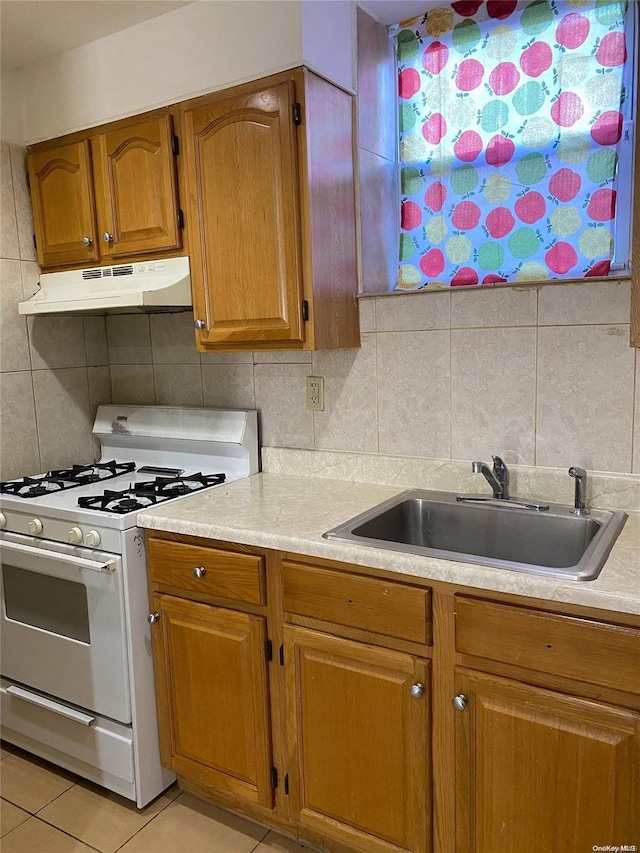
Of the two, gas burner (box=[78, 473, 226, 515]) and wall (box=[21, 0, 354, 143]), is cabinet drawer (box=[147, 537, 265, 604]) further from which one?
wall (box=[21, 0, 354, 143])

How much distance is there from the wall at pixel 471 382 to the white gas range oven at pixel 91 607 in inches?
8.3

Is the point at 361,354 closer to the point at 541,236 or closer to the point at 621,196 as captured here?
the point at 541,236

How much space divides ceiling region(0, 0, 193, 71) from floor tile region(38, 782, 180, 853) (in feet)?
7.96

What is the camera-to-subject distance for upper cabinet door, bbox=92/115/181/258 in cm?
207

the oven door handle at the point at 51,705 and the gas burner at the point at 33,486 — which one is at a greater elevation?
the gas burner at the point at 33,486

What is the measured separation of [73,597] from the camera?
199cm

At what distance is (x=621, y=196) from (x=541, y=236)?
229mm

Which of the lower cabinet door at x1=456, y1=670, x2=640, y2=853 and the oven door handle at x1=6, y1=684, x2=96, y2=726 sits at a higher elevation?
the lower cabinet door at x1=456, y1=670, x2=640, y2=853

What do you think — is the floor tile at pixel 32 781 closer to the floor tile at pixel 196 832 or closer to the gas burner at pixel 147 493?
the floor tile at pixel 196 832

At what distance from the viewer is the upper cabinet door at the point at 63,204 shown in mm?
2266

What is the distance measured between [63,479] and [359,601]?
4.38 ft

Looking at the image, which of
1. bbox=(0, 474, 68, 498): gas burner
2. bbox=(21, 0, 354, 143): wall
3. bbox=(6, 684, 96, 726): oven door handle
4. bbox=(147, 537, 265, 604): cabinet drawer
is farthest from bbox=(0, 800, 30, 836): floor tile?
bbox=(21, 0, 354, 143): wall

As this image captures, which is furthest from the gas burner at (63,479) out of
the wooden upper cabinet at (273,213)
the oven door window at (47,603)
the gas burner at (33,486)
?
the wooden upper cabinet at (273,213)

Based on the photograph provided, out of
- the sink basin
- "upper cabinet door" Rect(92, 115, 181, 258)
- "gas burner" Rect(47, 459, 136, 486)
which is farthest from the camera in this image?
"gas burner" Rect(47, 459, 136, 486)
